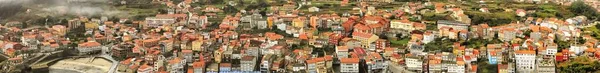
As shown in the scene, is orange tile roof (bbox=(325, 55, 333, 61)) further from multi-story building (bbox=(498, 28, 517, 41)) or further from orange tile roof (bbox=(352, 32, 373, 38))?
multi-story building (bbox=(498, 28, 517, 41))

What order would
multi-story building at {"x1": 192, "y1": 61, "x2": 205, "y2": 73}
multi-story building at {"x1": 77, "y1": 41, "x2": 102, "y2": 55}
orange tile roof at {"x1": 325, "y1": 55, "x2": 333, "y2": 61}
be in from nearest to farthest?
multi-story building at {"x1": 192, "y1": 61, "x2": 205, "y2": 73} < orange tile roof at {"x1": 325, "y1": 55, "x2": 333, "y2": 61} < multi-story building at {"x1": 77, "y1": 41, "x2": 102, "y2": 55}

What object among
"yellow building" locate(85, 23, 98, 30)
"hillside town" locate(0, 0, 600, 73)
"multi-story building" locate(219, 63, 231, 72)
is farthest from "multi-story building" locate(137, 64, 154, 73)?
"yellow building" locate(85, 23, 98, 30)

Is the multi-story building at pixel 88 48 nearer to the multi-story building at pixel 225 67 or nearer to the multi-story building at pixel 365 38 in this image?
the multi-story building at pixel 225 67

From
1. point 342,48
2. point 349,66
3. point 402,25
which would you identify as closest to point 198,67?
point 349,66

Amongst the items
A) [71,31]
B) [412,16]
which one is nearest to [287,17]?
[412,16]

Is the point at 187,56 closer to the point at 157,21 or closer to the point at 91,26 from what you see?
the point at 91,26

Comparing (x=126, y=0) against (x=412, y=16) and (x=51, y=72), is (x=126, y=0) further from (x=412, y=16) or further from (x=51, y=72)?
(x=51, y=72)

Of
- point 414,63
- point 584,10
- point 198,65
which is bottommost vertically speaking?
point 584,10

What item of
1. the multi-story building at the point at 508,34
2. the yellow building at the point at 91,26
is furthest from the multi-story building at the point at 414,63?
the yellow building at the point at 91,26
